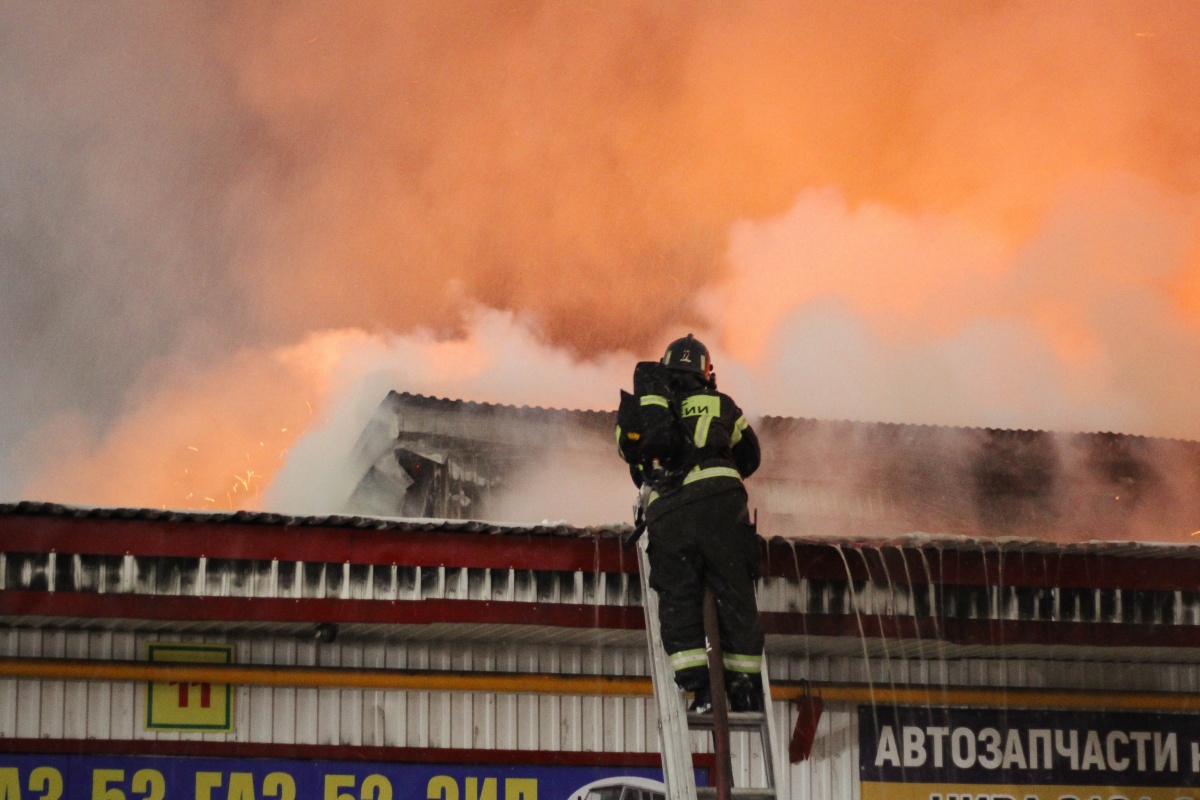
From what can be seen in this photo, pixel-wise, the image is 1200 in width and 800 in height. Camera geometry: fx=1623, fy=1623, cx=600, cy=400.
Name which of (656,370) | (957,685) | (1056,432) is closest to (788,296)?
(1056,432)

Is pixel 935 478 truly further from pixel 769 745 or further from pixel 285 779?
pixel 769 745

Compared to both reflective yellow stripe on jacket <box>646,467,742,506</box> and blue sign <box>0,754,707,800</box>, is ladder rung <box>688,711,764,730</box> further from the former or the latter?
blue sign <box>0,754,707,800</box>

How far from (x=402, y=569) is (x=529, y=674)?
978mm

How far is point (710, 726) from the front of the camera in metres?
7.40

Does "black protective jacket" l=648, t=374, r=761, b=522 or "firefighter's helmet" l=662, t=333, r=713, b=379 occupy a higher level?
"firefighter's helmet" l=662, t=333, r=713, b=379

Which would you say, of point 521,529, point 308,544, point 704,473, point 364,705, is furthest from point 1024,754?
point 308,544

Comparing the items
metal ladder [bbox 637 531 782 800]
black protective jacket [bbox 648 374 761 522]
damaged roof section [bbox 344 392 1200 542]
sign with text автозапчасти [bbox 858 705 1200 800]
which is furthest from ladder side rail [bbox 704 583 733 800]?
damaged roof section [bbox 344 392 1200 542]

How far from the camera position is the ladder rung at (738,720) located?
24.1 ft

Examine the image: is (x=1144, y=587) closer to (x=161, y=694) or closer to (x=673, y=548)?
(x=673, y=548)

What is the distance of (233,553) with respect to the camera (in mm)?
8047

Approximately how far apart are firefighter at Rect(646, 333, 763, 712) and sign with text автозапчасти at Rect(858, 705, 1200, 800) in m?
1.91

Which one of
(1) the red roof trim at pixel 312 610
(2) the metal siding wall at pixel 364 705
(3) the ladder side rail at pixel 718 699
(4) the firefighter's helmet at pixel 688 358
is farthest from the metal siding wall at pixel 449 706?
(4) the firefighter's helmet at pixel 688 358

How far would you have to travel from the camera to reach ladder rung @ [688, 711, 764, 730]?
24.1 ft

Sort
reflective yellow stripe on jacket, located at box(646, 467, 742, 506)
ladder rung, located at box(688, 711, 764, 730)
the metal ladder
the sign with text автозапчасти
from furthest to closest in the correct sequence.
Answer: the sign with text автозапчасти → reflective yellow stripe on jacket, located at box(646, 467, 742, 506) → ladder rung, located at box(688, 711, 764, 730) → the metal ladder
